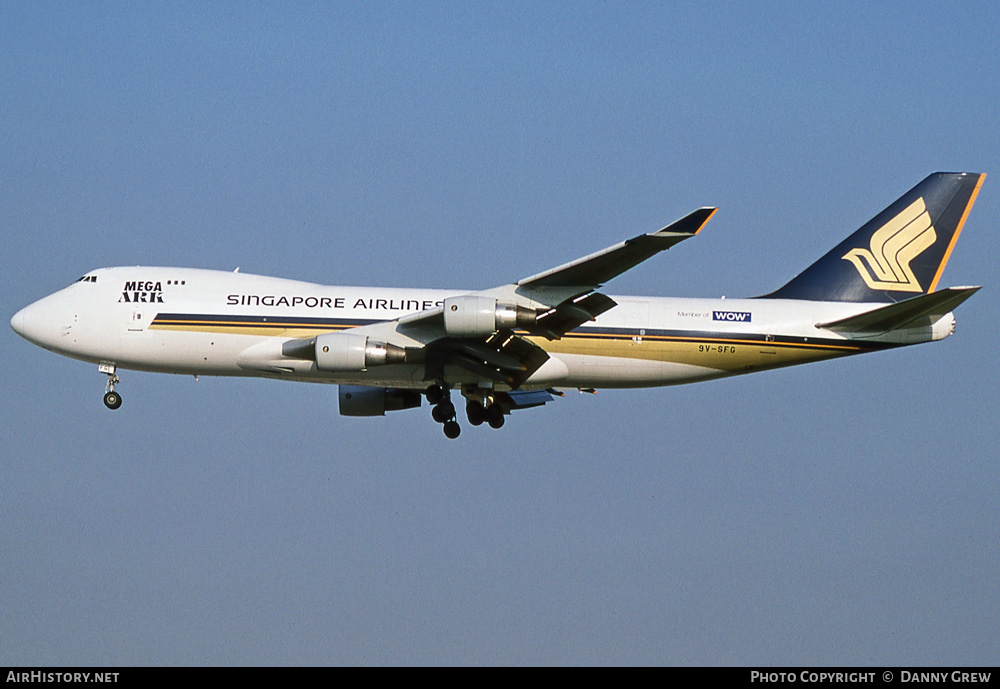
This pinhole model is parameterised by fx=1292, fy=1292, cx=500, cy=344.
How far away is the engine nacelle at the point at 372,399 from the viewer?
139 feet

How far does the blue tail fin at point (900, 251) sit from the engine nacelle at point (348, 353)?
1274 centimetres

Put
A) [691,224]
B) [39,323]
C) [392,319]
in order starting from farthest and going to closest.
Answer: [39,323] < [392,319] < [691,224]

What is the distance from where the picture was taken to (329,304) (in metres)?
38.9

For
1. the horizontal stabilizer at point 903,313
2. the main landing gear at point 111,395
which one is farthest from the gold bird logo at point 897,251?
the main landing gear at point 111,395

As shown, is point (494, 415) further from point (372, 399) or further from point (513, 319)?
point (513, 319)

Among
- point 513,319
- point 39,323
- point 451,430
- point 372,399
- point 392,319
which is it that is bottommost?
point 451,430

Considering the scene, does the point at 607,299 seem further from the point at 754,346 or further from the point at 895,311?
the point at 895,311

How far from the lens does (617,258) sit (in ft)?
109

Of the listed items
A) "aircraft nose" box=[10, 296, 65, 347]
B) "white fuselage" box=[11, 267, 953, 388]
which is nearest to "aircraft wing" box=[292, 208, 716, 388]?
"white fuselage" box=[11, 267, 953, 388]

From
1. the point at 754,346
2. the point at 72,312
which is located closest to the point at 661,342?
the point at 754,346

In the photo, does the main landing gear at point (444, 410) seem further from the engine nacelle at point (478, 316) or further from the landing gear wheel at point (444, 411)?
the engine nacelle at point (478, 316)

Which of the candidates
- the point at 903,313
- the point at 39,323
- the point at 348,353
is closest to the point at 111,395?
the point at 39,323

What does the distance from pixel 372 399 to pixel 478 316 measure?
911 cm
